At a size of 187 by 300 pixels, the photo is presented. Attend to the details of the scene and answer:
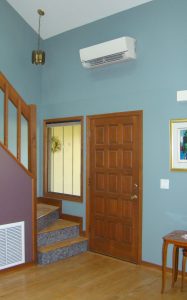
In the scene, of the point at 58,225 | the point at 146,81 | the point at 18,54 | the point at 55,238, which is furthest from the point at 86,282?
the point at 18,54

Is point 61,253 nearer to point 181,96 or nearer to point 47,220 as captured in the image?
point 47,220

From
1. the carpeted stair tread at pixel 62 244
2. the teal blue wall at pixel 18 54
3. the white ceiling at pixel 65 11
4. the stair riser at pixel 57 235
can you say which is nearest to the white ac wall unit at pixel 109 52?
the white ceiling at pixel 65 11

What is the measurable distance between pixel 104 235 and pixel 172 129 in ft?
6.10

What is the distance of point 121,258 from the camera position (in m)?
4.50

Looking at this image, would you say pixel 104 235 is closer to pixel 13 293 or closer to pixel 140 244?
pixel 140 244

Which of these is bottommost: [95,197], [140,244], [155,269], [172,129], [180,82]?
[155,269]

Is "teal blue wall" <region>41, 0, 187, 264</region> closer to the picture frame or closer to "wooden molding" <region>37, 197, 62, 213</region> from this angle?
the picture frame

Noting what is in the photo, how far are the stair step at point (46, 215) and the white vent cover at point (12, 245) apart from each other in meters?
0.52

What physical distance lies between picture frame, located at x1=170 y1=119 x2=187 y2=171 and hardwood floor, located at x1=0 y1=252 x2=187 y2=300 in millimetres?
1343

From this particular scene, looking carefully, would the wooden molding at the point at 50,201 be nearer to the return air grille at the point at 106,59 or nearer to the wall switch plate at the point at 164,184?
the wall switch plate at the point at 164,184

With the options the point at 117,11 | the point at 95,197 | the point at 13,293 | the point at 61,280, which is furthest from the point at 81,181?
the point at 117,11

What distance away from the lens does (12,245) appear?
159 inches

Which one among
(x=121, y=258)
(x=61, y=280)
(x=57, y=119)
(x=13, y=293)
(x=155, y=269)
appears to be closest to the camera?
(x=13, y=293)

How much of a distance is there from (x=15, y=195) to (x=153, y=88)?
221 centimetres
